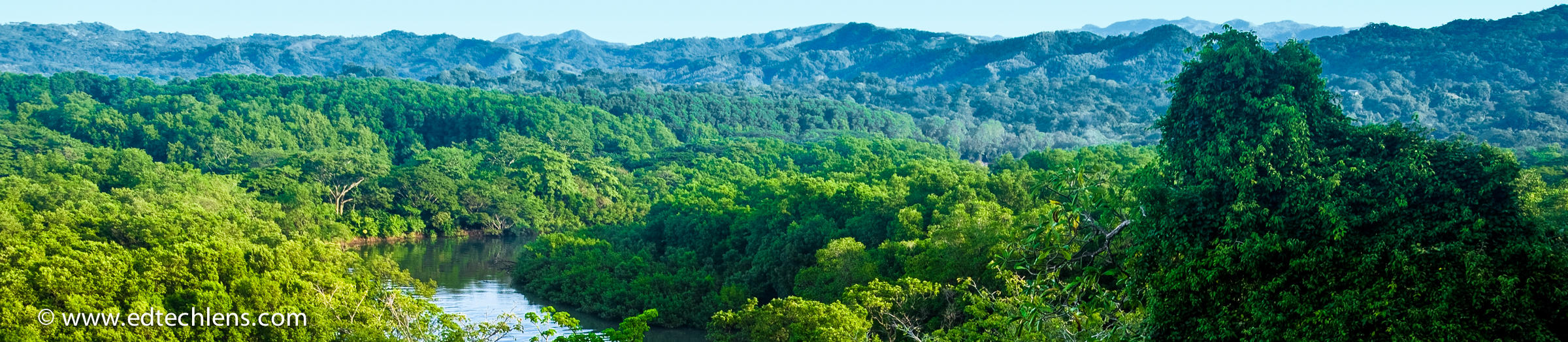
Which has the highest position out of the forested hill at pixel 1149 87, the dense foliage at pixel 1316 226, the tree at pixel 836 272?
the dense foliage at pixel 1316 226

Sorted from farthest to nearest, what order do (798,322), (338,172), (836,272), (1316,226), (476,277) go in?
(338,172) → (476,277) → (836,272) → (798,322) → (1316,226)

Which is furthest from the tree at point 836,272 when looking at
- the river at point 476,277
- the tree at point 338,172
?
the tree at point 338,172

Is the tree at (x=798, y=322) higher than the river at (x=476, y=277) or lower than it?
higher

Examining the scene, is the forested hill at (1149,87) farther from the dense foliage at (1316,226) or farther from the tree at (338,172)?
the dense foliage at (1316,226)

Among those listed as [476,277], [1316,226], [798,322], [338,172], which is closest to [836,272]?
[798,322]

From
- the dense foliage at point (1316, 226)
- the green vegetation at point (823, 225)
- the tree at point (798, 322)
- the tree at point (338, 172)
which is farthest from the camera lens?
the tree at point (338, 172)

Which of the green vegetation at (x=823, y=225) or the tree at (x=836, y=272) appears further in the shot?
the tree at (x=836, y=272)

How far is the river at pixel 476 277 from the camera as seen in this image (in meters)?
35.5

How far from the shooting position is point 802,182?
44.4 m

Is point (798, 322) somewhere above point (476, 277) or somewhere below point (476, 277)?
above

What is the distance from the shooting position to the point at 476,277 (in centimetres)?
4628

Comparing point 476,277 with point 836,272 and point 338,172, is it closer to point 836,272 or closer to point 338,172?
point 338,172

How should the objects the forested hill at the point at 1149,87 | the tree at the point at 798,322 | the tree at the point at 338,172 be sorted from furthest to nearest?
1. the forested hill at the point at 1149,87
2. the tree at the point at 338,172
3. the tree at the point at 798,322

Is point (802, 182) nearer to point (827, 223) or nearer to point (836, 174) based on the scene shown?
point (827, 223)
